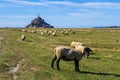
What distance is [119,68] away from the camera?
88.9 ft

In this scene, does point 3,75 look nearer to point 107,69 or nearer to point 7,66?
point 7,66

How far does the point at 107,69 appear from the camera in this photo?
26719 mm

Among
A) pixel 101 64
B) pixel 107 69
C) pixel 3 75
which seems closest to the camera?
pixel 3 75

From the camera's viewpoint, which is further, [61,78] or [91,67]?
[91,67]

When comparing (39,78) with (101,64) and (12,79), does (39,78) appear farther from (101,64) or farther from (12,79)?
(101,64)

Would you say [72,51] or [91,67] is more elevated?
[72,51]

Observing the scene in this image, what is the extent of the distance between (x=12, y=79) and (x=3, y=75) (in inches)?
70.3

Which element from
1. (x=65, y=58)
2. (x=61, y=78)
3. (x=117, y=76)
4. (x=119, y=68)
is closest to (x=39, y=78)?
(x=61, y=78)

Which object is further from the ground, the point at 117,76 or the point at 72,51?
the point at 72,51

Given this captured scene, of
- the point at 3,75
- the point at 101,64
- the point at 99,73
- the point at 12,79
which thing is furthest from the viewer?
the point at 101,64

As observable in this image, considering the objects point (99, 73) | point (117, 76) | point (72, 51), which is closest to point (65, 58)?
point (72, 51)

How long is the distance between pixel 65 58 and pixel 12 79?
5911 mm

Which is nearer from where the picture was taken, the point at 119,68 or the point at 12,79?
the point at 12,79

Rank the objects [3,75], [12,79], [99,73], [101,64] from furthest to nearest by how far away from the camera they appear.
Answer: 1. [101,64]
2. [99,73]
3. [3,75]
4. [12,79]
